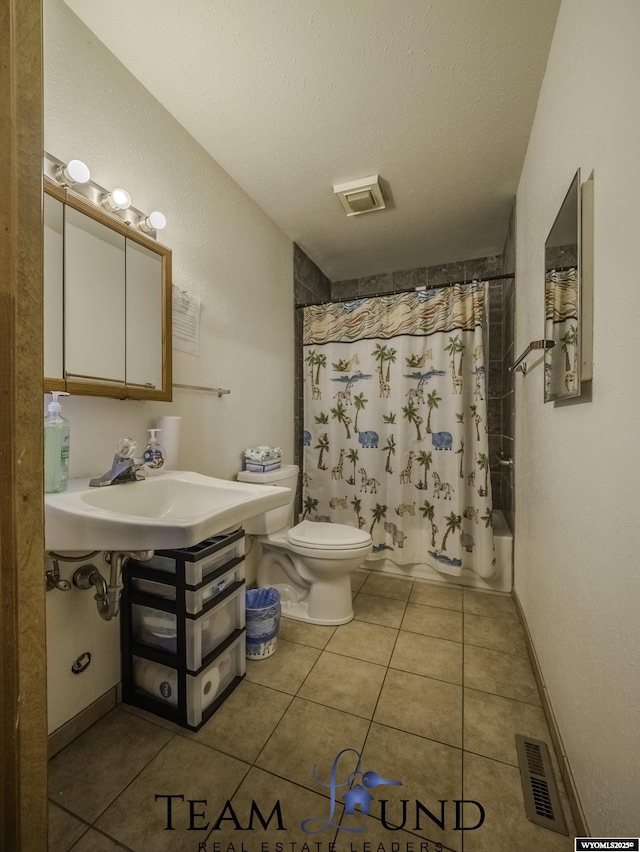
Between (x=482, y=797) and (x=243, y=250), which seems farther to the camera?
(x=243, y=250)

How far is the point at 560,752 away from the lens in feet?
3.45

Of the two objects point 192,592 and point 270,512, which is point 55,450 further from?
point 270,512

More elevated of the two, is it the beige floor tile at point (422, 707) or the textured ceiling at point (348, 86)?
the textured ceiling at point (348, 86)

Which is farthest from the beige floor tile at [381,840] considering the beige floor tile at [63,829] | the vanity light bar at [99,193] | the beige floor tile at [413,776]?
the vanity light bar at [99,193]

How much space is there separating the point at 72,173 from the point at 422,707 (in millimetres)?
2088

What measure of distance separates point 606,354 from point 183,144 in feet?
6.00

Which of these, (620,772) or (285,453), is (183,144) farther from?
(620,772)

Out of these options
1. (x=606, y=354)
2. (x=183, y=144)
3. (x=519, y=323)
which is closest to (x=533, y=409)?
(x=519, y=323)

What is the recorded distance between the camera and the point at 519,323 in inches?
73.5

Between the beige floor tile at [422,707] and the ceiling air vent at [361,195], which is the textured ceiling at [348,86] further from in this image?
the beige floor tile at [422,707]

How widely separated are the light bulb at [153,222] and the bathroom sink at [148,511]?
3.05 ft

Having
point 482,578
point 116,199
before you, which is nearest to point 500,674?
point 482,578

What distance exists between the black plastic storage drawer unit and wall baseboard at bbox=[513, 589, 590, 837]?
1.07m

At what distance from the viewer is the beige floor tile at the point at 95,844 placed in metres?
0.85
